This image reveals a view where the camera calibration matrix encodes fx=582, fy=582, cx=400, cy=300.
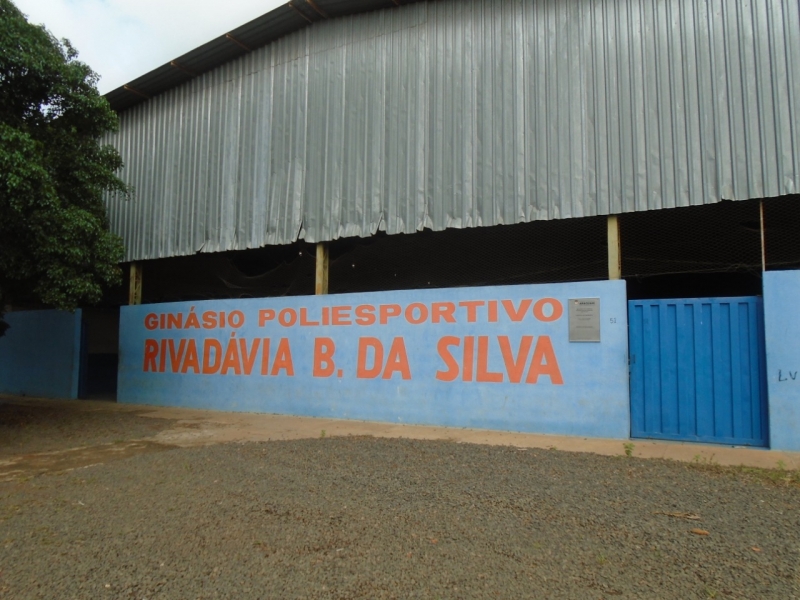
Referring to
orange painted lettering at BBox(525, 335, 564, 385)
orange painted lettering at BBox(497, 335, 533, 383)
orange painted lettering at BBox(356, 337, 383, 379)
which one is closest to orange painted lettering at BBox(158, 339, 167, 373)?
orange painted lettering at BBox(356, 337, 383, 379)

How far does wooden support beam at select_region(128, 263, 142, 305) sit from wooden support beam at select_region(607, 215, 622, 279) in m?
10.4

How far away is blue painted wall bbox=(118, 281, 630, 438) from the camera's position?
25.7 ft

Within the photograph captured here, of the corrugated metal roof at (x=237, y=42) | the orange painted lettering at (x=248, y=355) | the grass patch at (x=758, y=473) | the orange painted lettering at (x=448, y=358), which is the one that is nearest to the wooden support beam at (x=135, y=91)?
the corrugated metal roof at (x=237, y=42)

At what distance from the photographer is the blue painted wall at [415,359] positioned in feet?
25.7

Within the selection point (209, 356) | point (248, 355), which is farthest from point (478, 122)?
point (209, 356)

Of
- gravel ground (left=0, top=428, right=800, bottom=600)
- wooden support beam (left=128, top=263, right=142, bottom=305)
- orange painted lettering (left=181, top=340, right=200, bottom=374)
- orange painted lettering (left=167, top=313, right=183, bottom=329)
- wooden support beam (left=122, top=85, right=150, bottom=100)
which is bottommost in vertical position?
gravel ground (left=0, top=428, right=800, bottom=600)

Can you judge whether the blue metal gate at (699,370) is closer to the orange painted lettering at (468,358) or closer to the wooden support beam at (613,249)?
the wooden support beam at (613,249)

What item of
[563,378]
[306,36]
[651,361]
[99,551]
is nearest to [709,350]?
[651,361]

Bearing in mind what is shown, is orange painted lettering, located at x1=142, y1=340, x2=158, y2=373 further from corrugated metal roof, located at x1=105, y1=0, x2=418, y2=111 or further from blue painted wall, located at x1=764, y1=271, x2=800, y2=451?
blue painted wall, located at x1=764, y1=271, x2=800, y2=451

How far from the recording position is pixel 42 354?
14539 millimetres

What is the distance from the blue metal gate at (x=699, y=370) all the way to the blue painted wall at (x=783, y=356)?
0.16 m

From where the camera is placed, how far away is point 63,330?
14.1 metres

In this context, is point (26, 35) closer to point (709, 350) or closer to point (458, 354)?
point (458, 354)

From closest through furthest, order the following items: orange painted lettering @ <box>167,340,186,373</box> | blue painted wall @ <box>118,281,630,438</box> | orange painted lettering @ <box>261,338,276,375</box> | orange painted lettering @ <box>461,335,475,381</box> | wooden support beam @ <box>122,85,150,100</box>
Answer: blue painted wall @ <box>118,281,630,438</box> → orange painted lettering @ <box>461,335,475,381</box> → orange painted lettering @ <box>261,338,276,375</box> → orange painted lettering @ <box>167,340,186,373</box> → wooden support beam @ <box>122,85,150,100</box>
